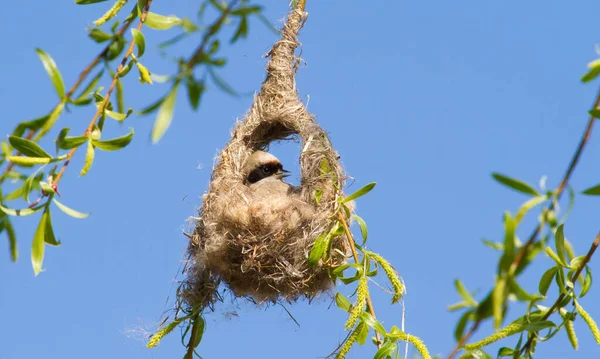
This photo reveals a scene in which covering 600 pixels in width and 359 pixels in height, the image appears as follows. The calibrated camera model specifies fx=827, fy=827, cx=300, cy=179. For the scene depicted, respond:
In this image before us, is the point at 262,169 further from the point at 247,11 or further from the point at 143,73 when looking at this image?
the point at 247,11

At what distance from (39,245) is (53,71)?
0.85 feet

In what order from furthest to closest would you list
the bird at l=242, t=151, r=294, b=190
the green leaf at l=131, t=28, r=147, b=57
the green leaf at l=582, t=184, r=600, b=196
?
the bird at l=242, t=151, r=294, b=190 < the green leaf at l=131, t=28, r=147, b=57 < the green leaf at l=582, t=184, r=600, b=196

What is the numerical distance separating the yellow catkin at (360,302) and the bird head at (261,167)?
1.43 m

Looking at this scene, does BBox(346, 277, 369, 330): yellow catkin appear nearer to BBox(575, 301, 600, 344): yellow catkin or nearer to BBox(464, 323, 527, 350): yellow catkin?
BBox(575, 301, 600, 344): yellow catkin

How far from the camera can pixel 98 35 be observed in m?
1.21

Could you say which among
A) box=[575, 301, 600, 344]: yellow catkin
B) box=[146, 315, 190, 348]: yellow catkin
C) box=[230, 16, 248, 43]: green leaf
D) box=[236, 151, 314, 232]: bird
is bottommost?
box=[146, 315, 190, 348]: yellow catkin

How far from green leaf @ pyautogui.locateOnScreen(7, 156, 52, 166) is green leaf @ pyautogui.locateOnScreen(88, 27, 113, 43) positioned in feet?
0.63

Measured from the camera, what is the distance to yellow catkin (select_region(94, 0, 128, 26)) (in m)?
1.30

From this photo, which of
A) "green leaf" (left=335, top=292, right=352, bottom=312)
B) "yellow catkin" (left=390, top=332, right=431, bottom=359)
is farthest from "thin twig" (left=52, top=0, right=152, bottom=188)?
"green leaf" (left=335, top=292, right=352, bottom=312)

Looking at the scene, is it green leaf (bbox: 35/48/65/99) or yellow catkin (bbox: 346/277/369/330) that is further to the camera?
yellow catkin (bbox: 346/277/369/330)

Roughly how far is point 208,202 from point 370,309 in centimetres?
119

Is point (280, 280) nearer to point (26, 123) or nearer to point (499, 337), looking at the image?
point (499, 337)

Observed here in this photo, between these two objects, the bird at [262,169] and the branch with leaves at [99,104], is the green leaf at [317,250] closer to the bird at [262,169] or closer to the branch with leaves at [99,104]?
the bird at [262,169]

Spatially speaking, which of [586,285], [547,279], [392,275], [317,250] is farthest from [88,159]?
[317,250]
